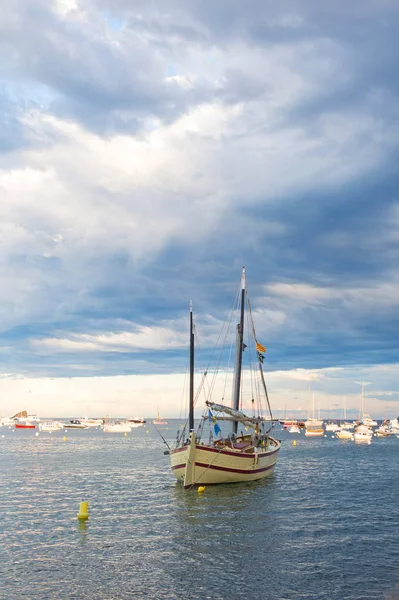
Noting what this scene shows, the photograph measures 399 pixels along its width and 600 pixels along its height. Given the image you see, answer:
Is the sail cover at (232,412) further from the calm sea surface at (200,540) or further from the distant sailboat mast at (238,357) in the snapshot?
the calm sea surface at (200,540)

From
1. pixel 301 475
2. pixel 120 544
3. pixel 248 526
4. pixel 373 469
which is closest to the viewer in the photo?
pixel 120 544

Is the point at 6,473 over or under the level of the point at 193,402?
under

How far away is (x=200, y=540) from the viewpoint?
113 ft

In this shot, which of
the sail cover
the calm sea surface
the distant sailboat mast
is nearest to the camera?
the calm sea surface

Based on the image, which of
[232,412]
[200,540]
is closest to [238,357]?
[232,412]

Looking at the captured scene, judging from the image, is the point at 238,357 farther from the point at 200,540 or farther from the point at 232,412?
the point at 200,540

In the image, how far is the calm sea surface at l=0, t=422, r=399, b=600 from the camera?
25.9m

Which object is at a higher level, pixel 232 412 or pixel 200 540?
pixel 232 412

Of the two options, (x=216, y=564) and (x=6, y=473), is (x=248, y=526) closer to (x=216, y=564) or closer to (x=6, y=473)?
(x=216, y=564)

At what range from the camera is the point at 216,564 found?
95.9 feet

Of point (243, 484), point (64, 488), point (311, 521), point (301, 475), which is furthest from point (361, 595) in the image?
point (301, 475)

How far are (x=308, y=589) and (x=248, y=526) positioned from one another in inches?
542

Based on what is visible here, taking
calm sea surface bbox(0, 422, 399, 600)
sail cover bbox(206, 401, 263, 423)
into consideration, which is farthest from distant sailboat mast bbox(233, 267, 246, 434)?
calm sea surface bbox(0, 422, 399, 600)

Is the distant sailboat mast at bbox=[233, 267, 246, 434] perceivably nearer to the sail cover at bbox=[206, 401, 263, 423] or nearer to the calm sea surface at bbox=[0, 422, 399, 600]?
the sail cover at bbox=[206, 401, 263, 423]
